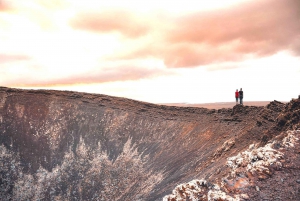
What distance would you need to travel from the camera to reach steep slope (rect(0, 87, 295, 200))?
24.4 meters

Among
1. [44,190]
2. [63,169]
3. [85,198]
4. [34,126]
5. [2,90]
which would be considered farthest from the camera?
[2,90]

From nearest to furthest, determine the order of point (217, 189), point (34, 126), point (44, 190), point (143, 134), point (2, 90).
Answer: point (217, 189) < point (44, 190) < point (143, 134) < point (34, 126) < point (2, 90)

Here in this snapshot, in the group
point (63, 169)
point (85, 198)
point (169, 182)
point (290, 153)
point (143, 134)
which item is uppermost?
point (290, 153)

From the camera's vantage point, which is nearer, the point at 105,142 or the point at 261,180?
the point at 261,180

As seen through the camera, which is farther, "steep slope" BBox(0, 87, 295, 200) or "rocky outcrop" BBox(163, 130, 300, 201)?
"steep slope" BBox(0, 87, 295, 200)

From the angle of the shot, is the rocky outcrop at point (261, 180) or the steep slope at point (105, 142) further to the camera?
the steep slope at point (105, 142)

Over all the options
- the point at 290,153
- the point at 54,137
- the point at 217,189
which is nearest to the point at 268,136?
the point at 290,153

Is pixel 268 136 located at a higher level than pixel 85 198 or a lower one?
higher

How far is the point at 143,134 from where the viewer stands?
34625 mm

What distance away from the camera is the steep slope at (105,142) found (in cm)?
2444

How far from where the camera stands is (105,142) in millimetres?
35250

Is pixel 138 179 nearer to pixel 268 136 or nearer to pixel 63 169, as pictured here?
pixel 63 169

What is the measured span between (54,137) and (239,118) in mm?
25499

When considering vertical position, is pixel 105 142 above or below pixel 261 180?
below
